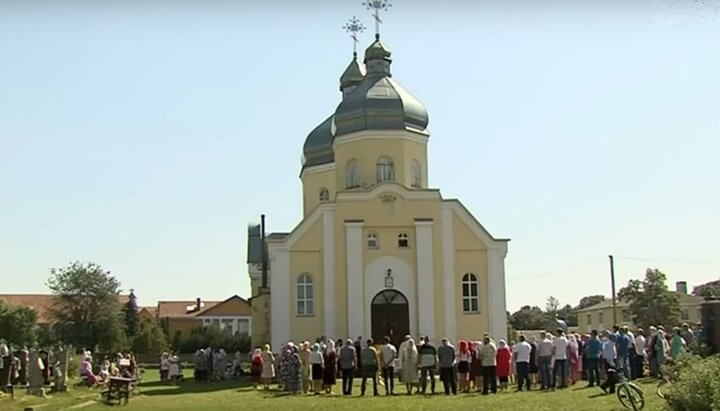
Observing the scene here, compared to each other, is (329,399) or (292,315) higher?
(292,315)

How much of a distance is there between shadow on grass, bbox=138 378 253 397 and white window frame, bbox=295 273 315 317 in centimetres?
389

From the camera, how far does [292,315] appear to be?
129 ft

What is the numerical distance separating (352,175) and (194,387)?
41.3 ft

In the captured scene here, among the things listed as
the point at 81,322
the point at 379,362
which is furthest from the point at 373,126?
the point at 81,322

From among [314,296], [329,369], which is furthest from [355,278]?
[329,369]

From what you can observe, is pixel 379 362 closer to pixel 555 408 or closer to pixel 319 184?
pixel 555 408

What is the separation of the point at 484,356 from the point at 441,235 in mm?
14165

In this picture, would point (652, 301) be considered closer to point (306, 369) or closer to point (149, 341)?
point (149, 341)

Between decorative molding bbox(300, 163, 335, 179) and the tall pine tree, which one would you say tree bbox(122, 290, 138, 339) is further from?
decorative molding bbox(300, 163, 335, 179)

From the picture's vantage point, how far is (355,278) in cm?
3925

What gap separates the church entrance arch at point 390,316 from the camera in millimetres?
39250

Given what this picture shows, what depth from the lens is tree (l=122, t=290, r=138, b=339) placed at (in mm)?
77938

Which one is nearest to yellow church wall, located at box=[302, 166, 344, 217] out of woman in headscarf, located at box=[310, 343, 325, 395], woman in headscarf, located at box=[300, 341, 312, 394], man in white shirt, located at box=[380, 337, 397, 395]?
woman in headscarf, located at box=[300, 341, 312, 394]

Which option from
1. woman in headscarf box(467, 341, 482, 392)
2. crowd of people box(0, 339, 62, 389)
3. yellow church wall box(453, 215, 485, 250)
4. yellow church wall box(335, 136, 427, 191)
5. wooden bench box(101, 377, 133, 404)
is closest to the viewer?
wooden bench box(101, 377, 133, 404)
